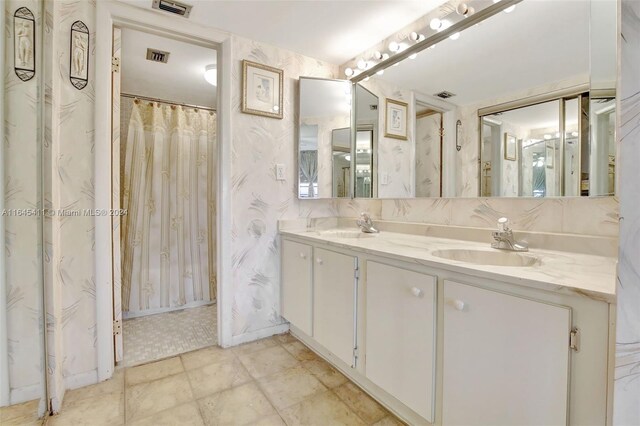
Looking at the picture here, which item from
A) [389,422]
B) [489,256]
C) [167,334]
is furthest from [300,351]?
[489,256]

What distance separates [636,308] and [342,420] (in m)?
1.19

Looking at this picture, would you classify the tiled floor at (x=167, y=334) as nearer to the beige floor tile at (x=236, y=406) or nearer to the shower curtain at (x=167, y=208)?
the shower curtain at (x=167, y=208)

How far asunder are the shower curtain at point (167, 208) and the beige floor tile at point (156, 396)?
Answer: 1195 mm

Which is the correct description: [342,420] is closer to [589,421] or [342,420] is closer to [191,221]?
[589,421]

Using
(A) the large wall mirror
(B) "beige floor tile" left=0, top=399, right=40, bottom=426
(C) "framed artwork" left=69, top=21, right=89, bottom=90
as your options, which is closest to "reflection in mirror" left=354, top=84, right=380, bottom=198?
(A) the large wall mirror

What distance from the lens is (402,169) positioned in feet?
6.56

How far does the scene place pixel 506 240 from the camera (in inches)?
52.8

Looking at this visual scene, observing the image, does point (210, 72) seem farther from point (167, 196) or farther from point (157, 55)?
point (167, 196)

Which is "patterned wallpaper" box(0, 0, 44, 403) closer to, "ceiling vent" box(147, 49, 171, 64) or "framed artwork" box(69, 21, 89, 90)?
"framed artwork" box(69, 21, 89, 90)

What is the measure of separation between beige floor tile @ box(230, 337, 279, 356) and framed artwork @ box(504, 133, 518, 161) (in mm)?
1823

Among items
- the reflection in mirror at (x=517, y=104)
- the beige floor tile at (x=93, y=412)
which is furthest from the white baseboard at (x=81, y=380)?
the reflection in mirror at (x=517, y=104)

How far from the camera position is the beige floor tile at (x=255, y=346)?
6.48 feet

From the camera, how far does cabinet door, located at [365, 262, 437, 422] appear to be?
114 cm

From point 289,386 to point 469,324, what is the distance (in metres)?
1.06
